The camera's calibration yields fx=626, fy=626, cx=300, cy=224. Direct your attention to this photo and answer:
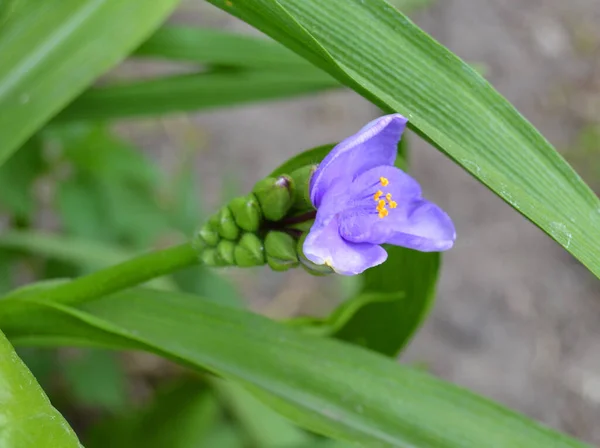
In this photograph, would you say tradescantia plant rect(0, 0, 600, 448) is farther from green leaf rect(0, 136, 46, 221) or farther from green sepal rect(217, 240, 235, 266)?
green leaf rect(0, 136, 46, 221)

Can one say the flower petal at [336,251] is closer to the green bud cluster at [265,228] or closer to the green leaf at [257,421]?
the green bud cluster at [265,228]

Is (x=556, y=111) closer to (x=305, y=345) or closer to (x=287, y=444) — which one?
(x=287, y=444)

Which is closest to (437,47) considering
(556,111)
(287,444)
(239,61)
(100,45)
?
(100,45)

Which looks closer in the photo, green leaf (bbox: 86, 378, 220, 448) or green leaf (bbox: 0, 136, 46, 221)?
green leaf (bbox: 0, 136, 46, 221)

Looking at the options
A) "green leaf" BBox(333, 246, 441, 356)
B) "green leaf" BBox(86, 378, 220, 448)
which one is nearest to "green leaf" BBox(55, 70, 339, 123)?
"green leaf" BBox(333, 246, 441, 356)

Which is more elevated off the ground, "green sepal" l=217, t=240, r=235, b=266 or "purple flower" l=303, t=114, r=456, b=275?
"purple flower" l=303, t=114, r=456, b=275

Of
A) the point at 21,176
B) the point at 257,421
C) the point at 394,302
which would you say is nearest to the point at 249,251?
the point at 394,302

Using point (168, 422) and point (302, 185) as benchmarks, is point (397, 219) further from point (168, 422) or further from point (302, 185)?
point (168, 422)

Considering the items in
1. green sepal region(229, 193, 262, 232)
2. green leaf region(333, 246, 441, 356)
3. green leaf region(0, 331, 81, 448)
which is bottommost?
green leaf region(0, 331, 81, 448)
